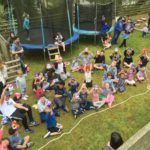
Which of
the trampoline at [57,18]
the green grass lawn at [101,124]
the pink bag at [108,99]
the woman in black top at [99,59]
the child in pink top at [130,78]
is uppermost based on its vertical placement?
the trampoline at [57,18]

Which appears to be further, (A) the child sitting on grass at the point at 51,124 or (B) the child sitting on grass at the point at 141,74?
(B) the child sitting on grass at the point at 141,74

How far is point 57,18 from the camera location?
52.6 ft

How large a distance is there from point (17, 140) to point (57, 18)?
9.21 m

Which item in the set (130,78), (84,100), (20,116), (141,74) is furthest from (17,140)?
(141,74)

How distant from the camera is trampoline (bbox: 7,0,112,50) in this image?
15453 millimetres

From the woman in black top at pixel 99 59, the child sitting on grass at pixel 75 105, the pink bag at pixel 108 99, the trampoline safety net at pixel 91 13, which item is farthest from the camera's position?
the trampoline safety net at pixel 91 13

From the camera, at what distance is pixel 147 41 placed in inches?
681

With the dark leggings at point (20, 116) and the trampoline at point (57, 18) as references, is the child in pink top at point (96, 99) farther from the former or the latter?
the trampoline at point (57, 18)

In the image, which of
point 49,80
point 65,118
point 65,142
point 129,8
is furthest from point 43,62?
point 129,8

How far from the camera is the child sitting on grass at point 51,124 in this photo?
9.18 metres

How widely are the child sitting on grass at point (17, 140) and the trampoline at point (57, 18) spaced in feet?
22.2

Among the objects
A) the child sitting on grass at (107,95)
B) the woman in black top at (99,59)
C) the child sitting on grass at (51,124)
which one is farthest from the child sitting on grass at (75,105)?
the woman in black top at (99,59)

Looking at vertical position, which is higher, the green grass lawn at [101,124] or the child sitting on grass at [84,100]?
the child sitting on grass at [84,100]

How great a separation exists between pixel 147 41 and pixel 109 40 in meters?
2.49
